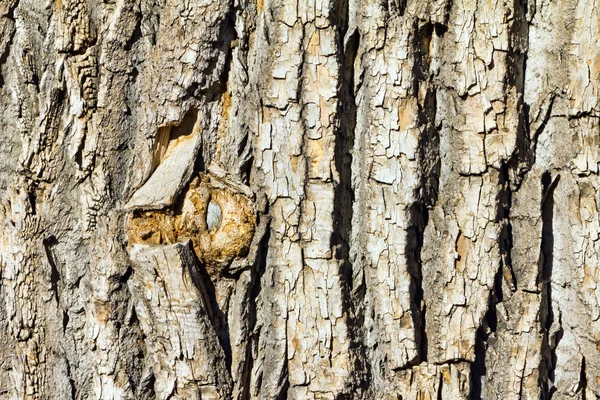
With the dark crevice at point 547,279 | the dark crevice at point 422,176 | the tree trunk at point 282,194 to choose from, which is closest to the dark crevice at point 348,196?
the tree trunk at point 282,194

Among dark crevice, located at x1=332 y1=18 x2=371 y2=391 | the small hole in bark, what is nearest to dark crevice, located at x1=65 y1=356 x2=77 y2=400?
the small hole in bark

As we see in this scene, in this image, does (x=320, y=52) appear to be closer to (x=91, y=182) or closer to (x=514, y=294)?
(x=91, y=182)

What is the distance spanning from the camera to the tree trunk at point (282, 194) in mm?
1474

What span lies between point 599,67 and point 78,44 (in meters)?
1.24

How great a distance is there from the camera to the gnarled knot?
58.5 inches

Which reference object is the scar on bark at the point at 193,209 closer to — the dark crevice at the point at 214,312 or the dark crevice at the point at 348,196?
the dark crevice at the point at 214,312

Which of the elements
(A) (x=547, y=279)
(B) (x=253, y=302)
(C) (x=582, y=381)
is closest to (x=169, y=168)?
(B) (x=253, y=302)

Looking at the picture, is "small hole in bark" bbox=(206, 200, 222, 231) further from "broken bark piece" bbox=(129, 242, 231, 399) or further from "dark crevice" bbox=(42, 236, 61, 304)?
"dark crevice" bbox=(42, 236, 61, 304)

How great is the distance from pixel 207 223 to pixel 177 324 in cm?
24

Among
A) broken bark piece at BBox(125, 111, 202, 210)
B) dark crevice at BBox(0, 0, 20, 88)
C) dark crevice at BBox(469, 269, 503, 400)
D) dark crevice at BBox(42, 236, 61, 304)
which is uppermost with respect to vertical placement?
dark crevice at BBox(0, 0, 20, 88)

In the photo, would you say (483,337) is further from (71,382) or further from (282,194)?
(71,382)

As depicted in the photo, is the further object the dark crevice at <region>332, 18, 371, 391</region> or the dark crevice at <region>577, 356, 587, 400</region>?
the dark crevice at <region>577, 356, 587, 400</region>

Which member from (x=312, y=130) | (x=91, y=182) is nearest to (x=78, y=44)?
(x=91, y=182)

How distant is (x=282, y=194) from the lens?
1.49 meters
